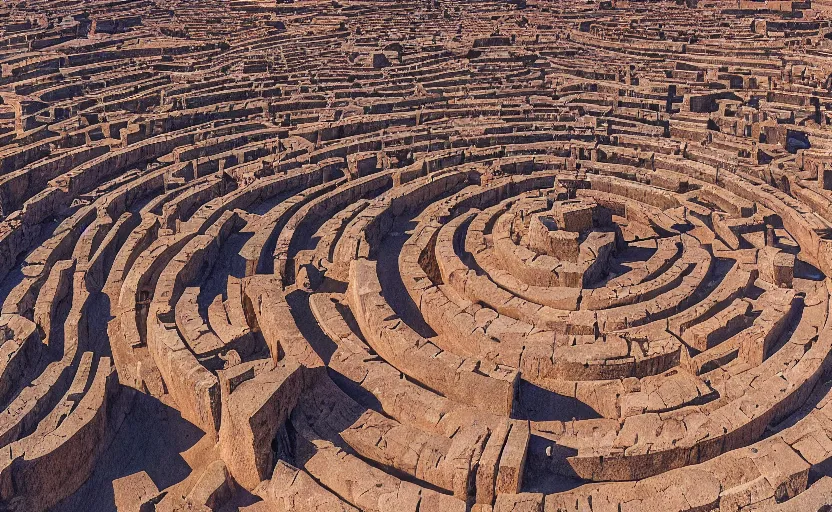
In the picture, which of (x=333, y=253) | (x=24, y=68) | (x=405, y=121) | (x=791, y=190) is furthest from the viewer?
(x=24, y=68)

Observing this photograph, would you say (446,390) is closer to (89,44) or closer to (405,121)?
(405,121)

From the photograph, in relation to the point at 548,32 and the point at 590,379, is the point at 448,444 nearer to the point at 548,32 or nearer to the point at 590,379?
the point at 590,379

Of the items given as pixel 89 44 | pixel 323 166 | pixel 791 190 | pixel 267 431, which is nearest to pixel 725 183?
pixel 791 190

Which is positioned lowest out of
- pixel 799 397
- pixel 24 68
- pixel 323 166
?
pixel 799 397

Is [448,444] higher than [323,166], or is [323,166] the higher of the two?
[323,166]

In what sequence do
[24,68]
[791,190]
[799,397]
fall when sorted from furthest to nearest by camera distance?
[24,68] < [791,190] < [799,397]

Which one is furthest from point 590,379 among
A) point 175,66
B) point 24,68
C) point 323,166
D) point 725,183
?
point 24,68

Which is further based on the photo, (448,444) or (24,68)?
(24,68)
